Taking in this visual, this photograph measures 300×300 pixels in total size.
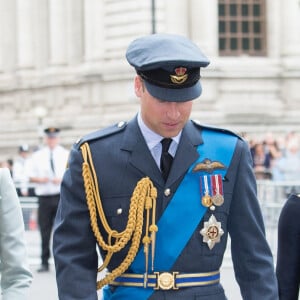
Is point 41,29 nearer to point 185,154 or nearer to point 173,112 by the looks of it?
point 185,154

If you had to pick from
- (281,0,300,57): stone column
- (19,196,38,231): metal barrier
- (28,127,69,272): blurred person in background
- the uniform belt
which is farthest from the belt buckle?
(281,0,300,57): stone column

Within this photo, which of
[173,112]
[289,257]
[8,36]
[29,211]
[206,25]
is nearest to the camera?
[173,112]

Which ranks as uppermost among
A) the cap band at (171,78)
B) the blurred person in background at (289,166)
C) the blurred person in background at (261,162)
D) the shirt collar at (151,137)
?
the cap band at (171,78)

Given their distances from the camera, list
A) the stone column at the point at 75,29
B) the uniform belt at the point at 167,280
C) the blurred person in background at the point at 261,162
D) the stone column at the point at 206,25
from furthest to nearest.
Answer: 1. the stone column at the point at 75,29
2. the stone column at the point at 206,25
3. the blurred person in background at the point at 261,162
4. the uniform belt at the point at 167,280

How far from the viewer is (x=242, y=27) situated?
114 ft

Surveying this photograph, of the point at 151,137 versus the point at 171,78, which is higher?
the point at 171,78

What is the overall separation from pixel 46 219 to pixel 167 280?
10.8 meters

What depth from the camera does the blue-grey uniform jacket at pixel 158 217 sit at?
4.98 metres

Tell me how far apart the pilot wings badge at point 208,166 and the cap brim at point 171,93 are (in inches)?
12.8

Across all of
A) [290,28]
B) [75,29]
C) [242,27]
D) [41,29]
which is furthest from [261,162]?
[41,29]

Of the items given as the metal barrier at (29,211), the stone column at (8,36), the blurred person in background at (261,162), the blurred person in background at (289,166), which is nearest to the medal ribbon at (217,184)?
the metal barrier at (29,211)

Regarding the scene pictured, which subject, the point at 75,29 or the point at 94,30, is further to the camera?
the point at 75,29

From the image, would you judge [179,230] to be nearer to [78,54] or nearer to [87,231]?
[87,231]

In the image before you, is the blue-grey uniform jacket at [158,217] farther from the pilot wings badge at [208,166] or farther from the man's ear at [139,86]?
the man's ear at [139,86]
